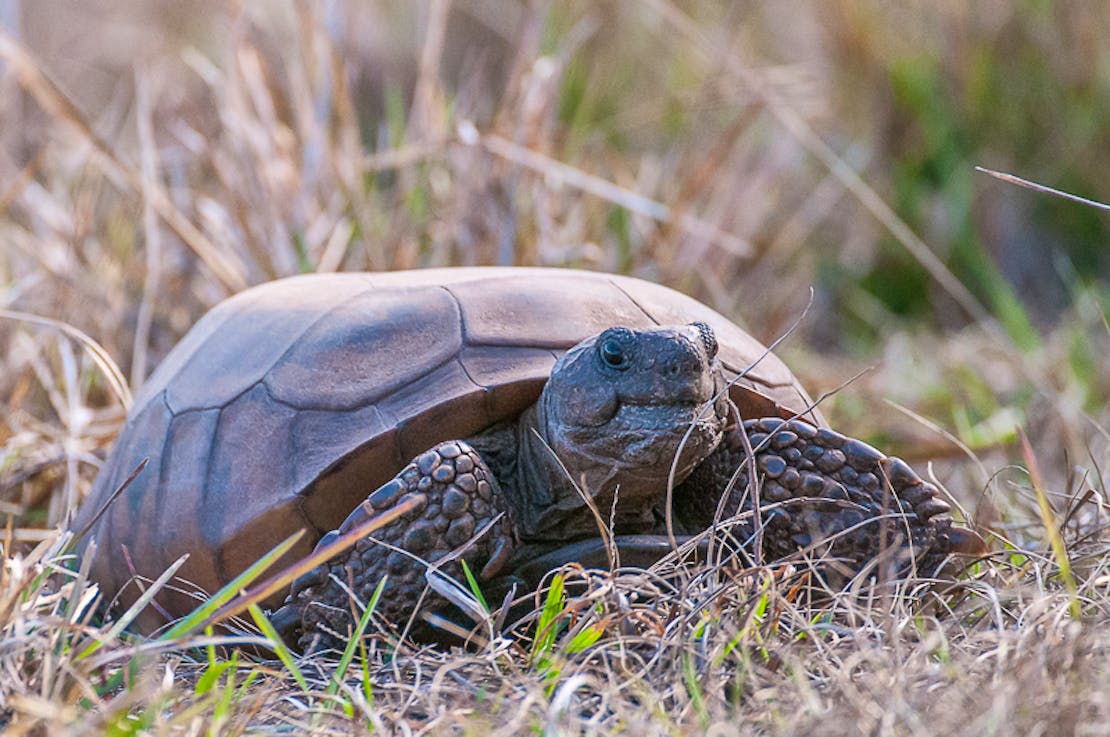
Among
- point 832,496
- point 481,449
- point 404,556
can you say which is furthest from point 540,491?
point 832,496

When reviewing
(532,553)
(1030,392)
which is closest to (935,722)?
(532,553)

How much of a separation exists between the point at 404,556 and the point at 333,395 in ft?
0.89

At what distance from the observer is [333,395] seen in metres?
1.77

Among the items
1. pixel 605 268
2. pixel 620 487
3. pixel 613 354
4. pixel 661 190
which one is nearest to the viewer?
pixel 613 354

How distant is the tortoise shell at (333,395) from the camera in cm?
174

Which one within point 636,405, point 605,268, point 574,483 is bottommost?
point 605,268

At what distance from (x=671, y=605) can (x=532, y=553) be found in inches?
13.0

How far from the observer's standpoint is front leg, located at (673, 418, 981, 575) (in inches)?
69.1

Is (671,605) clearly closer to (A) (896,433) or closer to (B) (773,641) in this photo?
(B) (773,641)

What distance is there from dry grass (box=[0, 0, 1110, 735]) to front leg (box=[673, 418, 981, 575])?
8 centimetres

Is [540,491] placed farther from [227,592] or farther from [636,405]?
[227,592]

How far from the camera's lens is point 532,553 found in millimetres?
1807

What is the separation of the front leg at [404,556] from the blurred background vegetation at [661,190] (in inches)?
24.6

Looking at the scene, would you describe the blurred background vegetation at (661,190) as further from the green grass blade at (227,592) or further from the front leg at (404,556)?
the green grass blade at (227,592)
